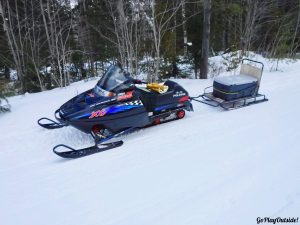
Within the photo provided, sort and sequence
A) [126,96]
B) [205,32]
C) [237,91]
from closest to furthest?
1. [126,96]
2. [237,91]
3. [205,32]

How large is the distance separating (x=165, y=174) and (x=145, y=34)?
8715 mm

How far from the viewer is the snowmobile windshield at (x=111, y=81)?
468cm

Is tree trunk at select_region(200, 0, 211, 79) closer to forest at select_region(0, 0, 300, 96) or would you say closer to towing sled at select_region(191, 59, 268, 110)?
forest at select_region(0, 0, 300, 96)

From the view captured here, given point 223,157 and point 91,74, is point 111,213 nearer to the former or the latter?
point 223,157

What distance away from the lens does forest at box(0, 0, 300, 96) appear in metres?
9.94

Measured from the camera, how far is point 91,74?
51.5 feet

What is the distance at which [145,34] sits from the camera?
11.3 meters

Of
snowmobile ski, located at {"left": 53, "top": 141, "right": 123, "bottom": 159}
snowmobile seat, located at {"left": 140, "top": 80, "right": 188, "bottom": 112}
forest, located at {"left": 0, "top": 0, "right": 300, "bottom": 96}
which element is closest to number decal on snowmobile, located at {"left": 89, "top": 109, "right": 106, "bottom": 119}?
snowmobile ski, located at {"left": 53, "top": 141, "right": 123, "bottom": 159}

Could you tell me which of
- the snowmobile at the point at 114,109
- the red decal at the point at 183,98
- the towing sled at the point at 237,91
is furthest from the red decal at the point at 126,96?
the towing sled at the point at 237,91

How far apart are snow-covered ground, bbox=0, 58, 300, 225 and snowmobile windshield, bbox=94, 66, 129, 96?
2.92 ft

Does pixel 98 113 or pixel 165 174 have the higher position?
pixel 98 113

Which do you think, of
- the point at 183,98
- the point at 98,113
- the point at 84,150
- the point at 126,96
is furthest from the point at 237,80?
the point at 84,150

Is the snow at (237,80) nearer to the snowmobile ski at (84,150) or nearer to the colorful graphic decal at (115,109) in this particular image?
the colorful graphic decal at (115,109)

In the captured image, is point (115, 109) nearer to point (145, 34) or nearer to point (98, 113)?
point (98, 113)
